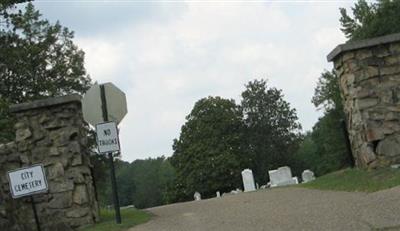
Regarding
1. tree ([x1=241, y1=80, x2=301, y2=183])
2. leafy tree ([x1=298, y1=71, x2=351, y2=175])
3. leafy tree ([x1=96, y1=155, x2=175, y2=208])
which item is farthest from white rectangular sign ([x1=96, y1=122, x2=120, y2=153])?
leafy tree ([x1=96, y1=155, x2=175, y2=208])

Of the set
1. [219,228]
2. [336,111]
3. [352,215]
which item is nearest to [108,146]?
[219,228]

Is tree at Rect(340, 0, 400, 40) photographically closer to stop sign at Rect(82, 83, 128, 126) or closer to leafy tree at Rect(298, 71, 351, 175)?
leafy tree at Rect(298, 71, 351, 175)

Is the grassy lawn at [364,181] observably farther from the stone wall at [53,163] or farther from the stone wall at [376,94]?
the stone wall at [53,163]

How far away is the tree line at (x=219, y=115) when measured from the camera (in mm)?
32062

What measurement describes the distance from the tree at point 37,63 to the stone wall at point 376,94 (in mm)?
19546

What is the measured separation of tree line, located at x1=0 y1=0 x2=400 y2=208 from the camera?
32.1 meters

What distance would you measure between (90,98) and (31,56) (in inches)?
842

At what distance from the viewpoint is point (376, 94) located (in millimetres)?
12531

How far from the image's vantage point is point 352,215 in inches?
324

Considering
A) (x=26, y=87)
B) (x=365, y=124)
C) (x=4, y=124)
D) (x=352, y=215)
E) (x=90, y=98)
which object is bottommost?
(x=352, y=215)

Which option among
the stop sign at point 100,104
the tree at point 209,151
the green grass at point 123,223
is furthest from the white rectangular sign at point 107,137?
the tree at point 209,151

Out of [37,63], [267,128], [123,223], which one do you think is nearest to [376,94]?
[123,223]

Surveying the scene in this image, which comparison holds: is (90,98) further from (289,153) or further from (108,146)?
(289,153)

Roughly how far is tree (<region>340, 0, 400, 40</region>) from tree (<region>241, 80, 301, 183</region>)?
1868cm
